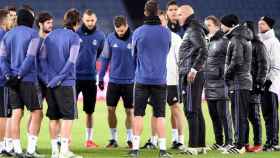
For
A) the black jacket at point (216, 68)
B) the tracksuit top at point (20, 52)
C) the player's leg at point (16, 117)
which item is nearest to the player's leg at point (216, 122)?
the black jacket at point (216, 68)

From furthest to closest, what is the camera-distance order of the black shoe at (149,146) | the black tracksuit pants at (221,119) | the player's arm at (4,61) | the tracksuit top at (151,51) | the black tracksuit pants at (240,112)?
the black shoe at (149,146) → the black tracksuit pants at (221,119) → the black tracksuit pants at (240,112) → the tracksuit top at (151,51) → the player's arm at (4,61)

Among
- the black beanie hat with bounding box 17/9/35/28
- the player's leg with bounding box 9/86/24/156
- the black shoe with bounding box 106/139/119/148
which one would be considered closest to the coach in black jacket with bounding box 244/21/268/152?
the black shoe with bounding box 106/139/119/148

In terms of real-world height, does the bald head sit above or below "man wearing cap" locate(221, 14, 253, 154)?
above

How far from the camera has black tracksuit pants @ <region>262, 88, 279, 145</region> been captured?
551 inches

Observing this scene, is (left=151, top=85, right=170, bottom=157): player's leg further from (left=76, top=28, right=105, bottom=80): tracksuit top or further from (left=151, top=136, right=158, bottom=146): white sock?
(left=76, top=28, right=105, bottom=80): tracksuit top

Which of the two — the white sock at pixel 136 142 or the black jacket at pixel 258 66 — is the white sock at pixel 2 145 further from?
the black jacket at pixel 258 66

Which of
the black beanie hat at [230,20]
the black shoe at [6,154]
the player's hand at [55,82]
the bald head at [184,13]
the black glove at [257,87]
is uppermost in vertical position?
the bald head at [184,13]

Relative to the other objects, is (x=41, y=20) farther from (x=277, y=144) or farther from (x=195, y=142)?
(x=277, y=144)

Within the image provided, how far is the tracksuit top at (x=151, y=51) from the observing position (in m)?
12.4

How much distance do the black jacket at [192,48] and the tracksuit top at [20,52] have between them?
2.17m

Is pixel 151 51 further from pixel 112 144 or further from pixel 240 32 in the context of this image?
pixel 112 144

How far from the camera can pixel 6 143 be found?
12.7 meters

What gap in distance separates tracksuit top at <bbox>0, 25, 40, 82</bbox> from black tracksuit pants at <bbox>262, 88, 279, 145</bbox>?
385cm

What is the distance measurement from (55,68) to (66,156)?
119 cm
